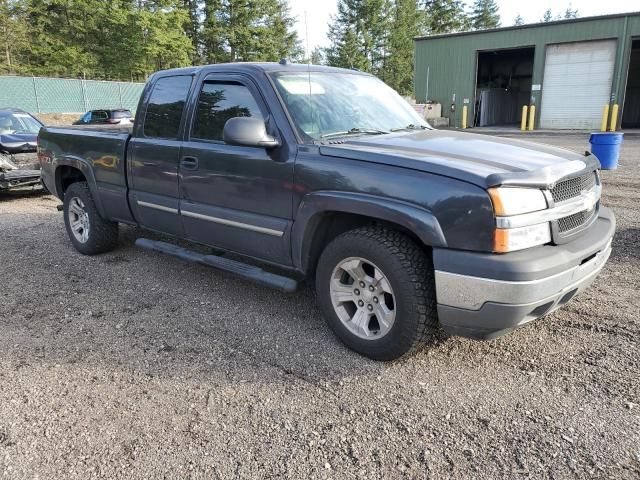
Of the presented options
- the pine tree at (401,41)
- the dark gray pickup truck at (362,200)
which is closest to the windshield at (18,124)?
the dark gray pickup truck at (362,200)

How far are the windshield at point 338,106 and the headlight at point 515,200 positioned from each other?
139cm

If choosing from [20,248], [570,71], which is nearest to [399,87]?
[570,71]

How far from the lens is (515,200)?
274 centimetres

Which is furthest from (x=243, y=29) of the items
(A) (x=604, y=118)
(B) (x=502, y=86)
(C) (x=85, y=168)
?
(C) (x=85, y=168)

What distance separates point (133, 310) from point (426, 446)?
9.13ft

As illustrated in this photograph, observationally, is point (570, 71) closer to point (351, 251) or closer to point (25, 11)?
point (351, 251)

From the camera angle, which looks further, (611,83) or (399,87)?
(399,87)

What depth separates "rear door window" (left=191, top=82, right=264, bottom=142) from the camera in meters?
3.96

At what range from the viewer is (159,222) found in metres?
4.78

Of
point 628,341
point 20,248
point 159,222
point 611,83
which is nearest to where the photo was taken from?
point 628,341

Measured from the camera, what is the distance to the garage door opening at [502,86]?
31.2 m

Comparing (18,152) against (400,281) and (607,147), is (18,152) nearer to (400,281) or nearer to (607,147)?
(400,281)

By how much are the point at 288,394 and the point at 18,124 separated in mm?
10992

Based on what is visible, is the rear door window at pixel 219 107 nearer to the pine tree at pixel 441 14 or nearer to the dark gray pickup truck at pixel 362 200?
the dark gray pickup truck at pixel 362 200
